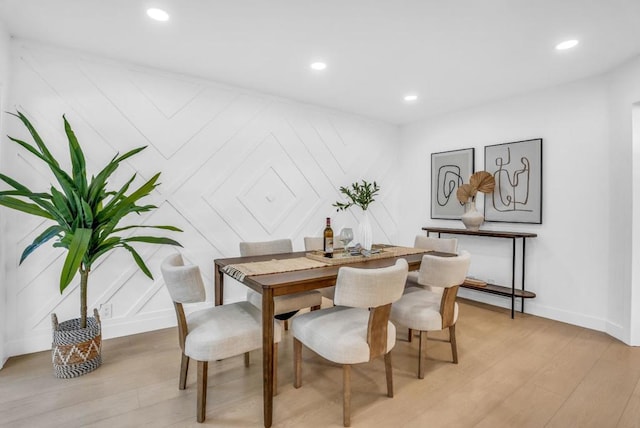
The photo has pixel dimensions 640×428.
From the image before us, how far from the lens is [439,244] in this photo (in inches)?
125

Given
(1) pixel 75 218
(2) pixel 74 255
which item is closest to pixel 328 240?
(2) pixel 74 255

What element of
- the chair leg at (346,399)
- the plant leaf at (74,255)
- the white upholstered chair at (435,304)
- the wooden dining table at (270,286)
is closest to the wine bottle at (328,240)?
the wooden dining table at (270,286)

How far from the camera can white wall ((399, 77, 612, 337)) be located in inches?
118

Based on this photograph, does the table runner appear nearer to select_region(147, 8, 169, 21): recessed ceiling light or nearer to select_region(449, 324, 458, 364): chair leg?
select_region(449, 324, 458, 364): chair leg

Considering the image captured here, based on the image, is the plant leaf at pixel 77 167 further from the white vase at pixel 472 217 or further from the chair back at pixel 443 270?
the white vase at pixel 472 217

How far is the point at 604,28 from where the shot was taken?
2.21 m

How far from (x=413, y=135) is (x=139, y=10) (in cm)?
383

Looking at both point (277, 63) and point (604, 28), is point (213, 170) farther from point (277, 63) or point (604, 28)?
point (604, 28)

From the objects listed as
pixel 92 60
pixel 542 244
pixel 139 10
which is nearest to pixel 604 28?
pixel 542 244

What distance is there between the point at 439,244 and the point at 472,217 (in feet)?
2.74

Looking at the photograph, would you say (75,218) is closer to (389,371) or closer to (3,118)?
(3,118)

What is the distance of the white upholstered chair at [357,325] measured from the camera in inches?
64.6

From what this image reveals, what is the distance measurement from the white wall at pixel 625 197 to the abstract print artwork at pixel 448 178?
1.39 m

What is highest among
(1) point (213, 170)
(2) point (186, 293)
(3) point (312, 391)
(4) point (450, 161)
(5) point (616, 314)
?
(4) point (450, 161)
